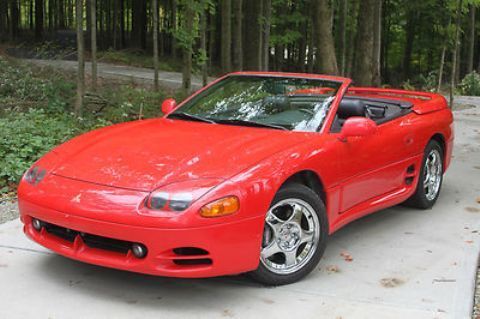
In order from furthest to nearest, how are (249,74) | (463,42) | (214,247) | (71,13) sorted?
1. (71,13)
2. (463,42)
3. (249,74)
4. (214,247)

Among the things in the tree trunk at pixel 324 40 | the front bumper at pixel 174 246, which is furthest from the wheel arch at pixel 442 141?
the tree trunk at pixel 324 40

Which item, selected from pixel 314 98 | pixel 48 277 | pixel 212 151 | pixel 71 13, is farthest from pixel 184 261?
pixel 71 13

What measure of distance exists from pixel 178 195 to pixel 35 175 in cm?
114

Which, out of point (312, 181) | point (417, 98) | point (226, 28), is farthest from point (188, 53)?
point (312, 181)

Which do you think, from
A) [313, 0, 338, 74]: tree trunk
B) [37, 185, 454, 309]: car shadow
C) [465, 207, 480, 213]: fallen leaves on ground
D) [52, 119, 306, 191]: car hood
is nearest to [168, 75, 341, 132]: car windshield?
[52, 119, 306, 191]: car hood

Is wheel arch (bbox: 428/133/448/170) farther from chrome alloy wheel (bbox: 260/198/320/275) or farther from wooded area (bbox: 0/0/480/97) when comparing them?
wooded area (bbox: 0/0/480/97)

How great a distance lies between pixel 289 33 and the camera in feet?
68.6

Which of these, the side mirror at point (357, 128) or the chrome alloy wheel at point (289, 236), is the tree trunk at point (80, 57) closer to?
the side mirror at point (357, 128)

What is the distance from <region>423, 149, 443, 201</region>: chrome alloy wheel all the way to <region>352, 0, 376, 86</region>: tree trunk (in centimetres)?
900

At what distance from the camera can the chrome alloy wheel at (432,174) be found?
5539mm

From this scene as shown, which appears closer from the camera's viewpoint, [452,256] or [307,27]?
[452,256]

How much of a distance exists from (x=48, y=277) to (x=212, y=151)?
4.42 ft

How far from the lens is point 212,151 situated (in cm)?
370

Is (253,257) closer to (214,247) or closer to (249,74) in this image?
(214,247)
